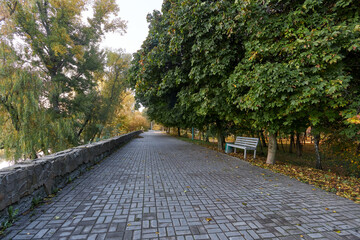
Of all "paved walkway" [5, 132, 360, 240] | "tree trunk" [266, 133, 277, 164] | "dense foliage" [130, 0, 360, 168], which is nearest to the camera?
"paved walkway" [5, 132, 360, 240]

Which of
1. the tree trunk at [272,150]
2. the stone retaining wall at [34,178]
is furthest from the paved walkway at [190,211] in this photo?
the tree trunk at [272,150]

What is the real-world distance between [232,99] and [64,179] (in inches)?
229

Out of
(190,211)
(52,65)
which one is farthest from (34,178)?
(52,65)

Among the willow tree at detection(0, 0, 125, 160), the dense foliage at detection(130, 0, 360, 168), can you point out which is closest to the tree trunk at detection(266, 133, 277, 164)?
the dense foliage at detection(130, 0, 360, 168)

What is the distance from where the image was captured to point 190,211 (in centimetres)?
283

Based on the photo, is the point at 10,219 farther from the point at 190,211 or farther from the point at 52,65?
the point at 52,65

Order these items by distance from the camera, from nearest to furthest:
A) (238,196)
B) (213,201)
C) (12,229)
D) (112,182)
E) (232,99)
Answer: (12,229) → (213,201) → (238,196) → (112,182) → (232,99)

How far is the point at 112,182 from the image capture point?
4.20 m

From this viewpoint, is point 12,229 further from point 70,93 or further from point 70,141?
point 70,93

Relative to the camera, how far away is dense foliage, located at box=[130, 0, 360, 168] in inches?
153

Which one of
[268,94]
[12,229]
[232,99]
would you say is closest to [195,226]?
[12,229]

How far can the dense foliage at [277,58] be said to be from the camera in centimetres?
389

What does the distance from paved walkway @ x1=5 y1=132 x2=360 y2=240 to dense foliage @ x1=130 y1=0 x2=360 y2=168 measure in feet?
7.50

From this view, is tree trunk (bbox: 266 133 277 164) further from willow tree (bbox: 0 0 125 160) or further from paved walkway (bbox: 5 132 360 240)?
willow tree (bbox: 0 0 125 160)
